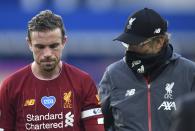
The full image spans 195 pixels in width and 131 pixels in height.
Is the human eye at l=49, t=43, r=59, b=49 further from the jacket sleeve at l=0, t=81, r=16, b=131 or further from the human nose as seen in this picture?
the jacket sleeve at l=0, t=81, r=16, b=131

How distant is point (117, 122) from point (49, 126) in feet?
1.69

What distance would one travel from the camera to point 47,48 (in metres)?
4.65

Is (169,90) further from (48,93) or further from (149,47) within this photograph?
(48,93)

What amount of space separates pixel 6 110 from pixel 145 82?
93cm

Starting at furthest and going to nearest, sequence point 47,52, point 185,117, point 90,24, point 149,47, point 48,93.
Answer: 1. point 90,24
2. point 149,47
3. point 48,93
4. point 47,52
5. point 185,117

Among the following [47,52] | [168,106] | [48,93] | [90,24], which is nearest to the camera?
[47,52]

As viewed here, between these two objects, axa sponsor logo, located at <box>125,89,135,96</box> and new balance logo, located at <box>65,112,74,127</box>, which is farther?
axa sponsor logo, located at <box>125,89,135,96</box>

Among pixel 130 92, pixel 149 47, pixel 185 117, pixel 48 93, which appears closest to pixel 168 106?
pixel 130 92

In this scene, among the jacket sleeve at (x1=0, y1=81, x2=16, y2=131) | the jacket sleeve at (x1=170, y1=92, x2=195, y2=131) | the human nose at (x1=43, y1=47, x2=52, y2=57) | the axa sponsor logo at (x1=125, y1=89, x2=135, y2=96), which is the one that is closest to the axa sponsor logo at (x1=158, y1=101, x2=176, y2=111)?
the axa sponsor logo at (x1=125, y1=89, x2=135, y2=96)

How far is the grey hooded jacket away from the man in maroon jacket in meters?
0.23

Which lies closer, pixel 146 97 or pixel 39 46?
pixel 39 46

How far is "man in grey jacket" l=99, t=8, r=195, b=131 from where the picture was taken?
4871 mm

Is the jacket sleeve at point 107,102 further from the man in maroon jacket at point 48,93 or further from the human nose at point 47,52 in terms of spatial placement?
the human nose at point 47,52

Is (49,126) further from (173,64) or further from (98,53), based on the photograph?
(98,53)
